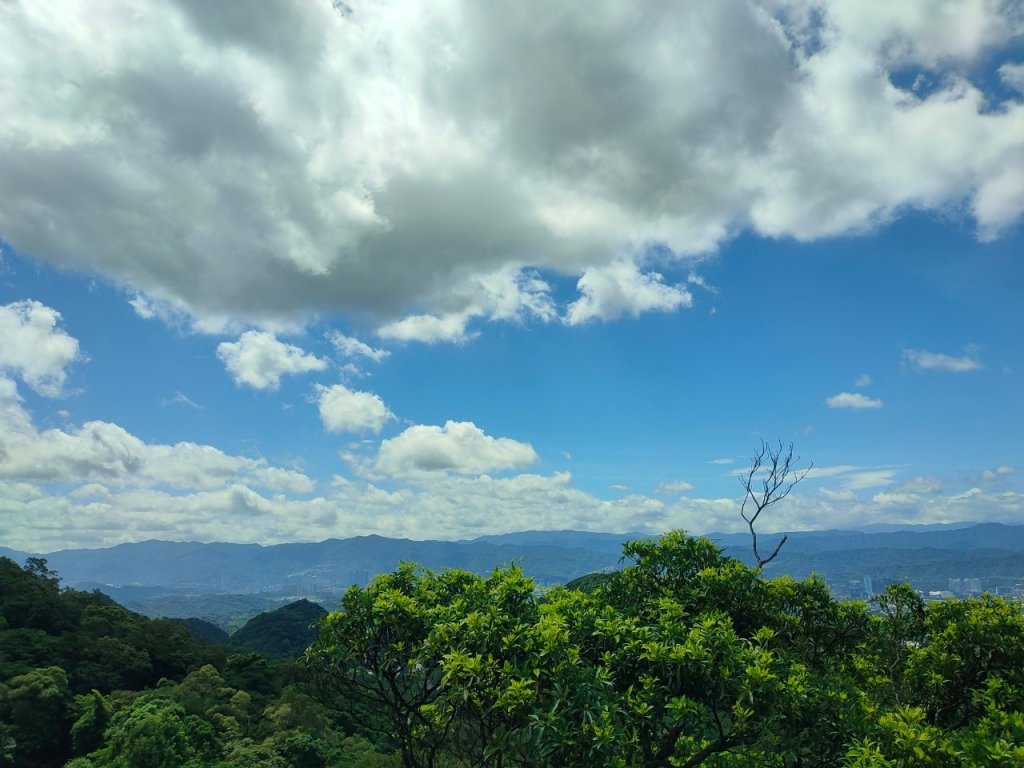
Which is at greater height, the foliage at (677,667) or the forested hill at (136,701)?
the foliage at (677,667)

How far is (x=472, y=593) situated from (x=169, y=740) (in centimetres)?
3967

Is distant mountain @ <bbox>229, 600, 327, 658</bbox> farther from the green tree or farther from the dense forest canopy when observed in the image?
the dense forest canopy

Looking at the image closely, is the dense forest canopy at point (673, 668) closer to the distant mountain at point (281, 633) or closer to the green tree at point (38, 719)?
the green tree at point (38, 719)

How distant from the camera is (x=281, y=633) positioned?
139 m

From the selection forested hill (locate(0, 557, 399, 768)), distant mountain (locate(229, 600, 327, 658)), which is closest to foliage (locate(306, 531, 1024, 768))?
forested hill (locate(0, 557, 399, 768))

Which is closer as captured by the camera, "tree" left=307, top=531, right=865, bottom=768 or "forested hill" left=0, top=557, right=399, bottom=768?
"tree" left=307, top=531, right=865, bottom=768

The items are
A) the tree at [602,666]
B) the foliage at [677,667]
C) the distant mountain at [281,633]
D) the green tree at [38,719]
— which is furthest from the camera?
the distant mountain at [281,633]

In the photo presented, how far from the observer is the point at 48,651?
5728cm

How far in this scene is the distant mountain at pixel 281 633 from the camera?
12938cm

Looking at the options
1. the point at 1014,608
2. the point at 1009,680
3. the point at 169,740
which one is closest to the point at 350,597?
the point at 1009,680

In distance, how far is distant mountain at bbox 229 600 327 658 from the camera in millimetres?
129375

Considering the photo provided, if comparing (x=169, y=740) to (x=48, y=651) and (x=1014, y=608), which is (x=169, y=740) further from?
(x=1014, y=608)

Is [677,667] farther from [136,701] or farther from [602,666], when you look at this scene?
[136,701]

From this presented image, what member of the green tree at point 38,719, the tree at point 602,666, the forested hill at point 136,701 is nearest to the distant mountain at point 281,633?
the forested hill at point 136,701
